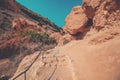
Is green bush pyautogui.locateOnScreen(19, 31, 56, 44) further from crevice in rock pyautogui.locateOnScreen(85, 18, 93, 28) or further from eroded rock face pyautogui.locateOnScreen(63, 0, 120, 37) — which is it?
crevice in rock pyautogui.locateOnScreen(85, 18, 93, 28)

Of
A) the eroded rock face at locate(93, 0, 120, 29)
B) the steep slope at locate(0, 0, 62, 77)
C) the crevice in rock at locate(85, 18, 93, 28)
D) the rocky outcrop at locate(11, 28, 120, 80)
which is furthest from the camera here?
the steep slope at locate(0, 0, 62, 77)

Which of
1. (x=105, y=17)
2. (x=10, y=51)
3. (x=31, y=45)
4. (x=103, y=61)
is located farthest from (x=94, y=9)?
(x=10, y=51)

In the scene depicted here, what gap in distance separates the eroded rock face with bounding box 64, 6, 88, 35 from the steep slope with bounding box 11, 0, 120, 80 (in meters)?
0.67

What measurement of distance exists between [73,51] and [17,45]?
1237 cm

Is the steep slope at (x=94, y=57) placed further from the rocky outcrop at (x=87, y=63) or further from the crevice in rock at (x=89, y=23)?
the crevice in rock at (x=89, y=23)

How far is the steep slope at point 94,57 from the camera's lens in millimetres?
7746

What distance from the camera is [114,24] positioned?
9.92 meters

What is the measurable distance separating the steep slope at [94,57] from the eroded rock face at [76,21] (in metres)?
0.67

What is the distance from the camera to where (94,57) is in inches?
340

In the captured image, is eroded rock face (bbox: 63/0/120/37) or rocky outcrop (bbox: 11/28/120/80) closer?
rocky outcrop (bbox: 11/28/120/80)

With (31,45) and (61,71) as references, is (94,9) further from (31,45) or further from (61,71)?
(31,45)

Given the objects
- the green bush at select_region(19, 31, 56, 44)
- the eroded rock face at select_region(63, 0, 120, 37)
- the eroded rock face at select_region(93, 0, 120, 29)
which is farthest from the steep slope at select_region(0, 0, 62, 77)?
the eroded rock face at select_region(93, 0, 120, 29)

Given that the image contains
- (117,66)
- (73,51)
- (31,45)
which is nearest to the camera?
(117,66)

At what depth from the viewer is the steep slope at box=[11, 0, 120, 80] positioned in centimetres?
775
